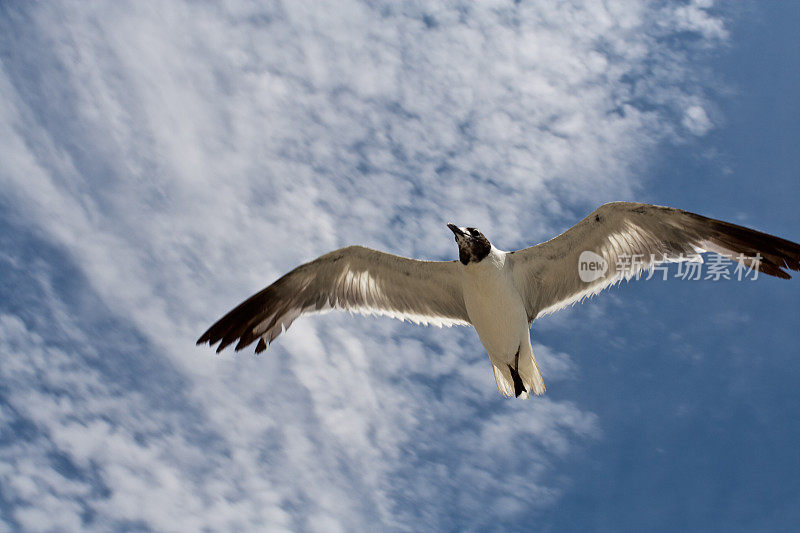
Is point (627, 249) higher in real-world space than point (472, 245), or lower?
higher

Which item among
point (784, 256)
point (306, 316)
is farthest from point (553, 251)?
point (306, 316)

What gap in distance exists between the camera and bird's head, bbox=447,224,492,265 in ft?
25.5

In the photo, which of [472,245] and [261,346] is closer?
[472,245]

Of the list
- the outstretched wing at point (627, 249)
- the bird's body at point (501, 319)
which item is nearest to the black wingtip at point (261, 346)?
the bird's body at point (501, 319)

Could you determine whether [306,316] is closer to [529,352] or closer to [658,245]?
[529,352]

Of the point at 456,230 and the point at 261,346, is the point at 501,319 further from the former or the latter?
the point at 261,346

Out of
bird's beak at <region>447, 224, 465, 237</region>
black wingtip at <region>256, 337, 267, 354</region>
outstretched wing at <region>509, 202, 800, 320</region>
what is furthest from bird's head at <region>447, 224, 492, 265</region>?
black wingtip at <region>256, 337, 267, 354</region>

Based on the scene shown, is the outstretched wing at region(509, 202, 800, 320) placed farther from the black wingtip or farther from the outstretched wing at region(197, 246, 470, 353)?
the black wingtip

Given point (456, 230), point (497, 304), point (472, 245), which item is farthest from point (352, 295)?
point (497, 304)

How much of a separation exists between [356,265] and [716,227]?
4710 millimetres

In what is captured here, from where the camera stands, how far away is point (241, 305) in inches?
337

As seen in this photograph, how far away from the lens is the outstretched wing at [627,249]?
7098 mm

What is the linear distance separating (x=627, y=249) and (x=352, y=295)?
3.80 metres

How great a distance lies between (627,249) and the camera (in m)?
7.71
